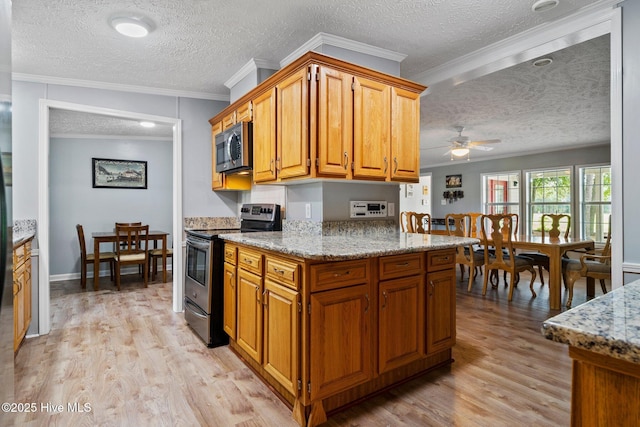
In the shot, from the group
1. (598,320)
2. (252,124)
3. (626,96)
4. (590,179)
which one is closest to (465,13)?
(626,96)

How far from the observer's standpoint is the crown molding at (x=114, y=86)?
10.6ft

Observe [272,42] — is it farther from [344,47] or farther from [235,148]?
[235,148]

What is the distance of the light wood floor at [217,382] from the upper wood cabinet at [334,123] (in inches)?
55.2

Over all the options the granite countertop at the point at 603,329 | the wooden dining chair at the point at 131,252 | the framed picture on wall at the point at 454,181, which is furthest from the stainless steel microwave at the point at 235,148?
the framed picture on wall at the point at 454,181

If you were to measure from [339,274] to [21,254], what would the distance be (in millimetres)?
2466

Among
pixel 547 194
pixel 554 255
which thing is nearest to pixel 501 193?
pixel 547 194

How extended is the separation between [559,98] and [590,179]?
3545 mm

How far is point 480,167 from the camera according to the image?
8148mm

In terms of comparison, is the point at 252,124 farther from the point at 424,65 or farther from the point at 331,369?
the point at 331,369

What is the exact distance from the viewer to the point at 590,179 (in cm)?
656

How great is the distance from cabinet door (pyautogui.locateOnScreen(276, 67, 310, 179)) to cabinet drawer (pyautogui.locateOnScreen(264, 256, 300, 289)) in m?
0.66

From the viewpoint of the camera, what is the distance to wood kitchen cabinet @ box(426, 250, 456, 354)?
2.24m

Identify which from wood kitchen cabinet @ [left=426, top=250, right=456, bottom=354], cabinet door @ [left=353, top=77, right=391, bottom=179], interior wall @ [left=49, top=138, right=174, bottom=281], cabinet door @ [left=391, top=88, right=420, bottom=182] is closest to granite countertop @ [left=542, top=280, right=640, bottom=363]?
wood kitchen cabinet @ [left=426, top=250, right=456, bottom=354]

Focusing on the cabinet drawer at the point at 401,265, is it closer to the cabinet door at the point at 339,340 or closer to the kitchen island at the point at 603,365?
the cabinet door at the point at 339,340
